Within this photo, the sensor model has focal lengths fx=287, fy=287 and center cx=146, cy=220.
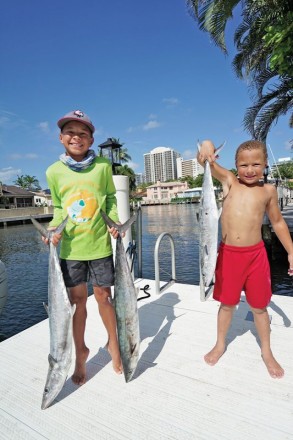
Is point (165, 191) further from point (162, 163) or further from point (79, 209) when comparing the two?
point (79, 209)

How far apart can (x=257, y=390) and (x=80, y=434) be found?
4.31ft

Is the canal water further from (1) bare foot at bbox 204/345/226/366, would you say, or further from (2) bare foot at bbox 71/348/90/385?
(2) bare foot at bbox 71/348/90/385

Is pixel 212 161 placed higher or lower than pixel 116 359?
higher

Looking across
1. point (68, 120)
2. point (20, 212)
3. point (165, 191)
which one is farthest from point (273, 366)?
point (165, 191)

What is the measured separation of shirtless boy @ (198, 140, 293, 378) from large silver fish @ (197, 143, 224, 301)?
142 millimetres

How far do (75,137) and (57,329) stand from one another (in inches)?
56.9

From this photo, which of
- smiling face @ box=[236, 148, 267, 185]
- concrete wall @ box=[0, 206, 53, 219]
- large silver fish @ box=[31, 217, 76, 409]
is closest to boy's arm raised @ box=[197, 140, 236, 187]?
smiling face @ box=[236, 148, 267, 185]

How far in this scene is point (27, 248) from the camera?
19094mm

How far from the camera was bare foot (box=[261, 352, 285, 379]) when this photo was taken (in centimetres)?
232

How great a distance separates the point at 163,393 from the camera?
2205 mm

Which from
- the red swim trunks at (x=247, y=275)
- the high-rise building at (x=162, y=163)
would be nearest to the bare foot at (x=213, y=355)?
the red swim trunks at (x=247, y=275)

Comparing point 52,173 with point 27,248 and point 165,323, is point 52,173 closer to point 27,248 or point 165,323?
point 165,323

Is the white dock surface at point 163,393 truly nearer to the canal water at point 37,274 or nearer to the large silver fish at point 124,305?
the large silver fish at point 124,305

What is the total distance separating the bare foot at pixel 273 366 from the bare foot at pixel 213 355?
1.21 feet
